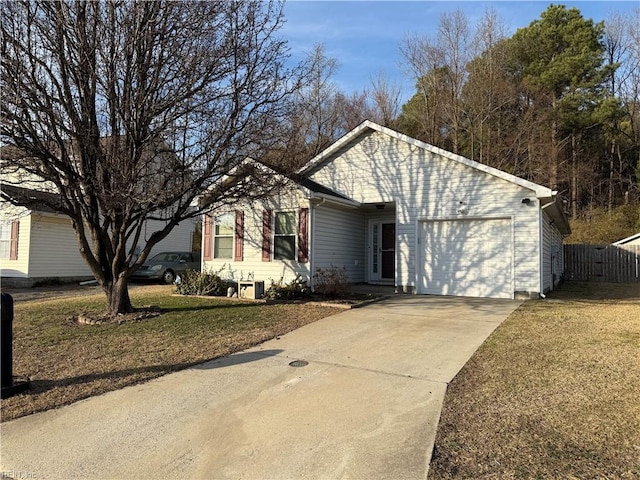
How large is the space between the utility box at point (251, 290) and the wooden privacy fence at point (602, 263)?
1681 cm

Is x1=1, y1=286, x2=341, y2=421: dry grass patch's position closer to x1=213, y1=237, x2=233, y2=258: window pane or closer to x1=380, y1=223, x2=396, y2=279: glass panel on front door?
x1=213, y1=237, x2=233, y2=258: window pane

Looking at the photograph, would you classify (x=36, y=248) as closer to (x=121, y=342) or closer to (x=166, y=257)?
(x=166, y=257)

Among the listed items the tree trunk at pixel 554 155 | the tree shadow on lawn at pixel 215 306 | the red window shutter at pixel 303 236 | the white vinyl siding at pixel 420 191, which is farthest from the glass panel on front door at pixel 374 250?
the tree trunk at pixel 554 155

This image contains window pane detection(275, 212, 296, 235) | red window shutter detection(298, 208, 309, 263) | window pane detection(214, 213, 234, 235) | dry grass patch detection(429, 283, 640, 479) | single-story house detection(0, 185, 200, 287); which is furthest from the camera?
single-story house detection(0, 185, 200, 287)

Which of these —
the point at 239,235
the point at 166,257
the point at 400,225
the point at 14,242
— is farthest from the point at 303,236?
the point at 14,242

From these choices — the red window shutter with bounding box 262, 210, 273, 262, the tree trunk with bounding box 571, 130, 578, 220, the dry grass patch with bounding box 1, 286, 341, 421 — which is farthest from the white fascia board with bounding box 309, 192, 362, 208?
the tree trunk with bounding box 571, 130, 578, 220

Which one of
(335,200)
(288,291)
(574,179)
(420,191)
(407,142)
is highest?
(574,179)

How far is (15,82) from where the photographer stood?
7.01 metres

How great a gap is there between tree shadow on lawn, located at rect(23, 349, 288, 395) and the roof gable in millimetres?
7469

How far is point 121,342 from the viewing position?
6863mm

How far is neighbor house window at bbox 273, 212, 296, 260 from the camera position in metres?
12.8

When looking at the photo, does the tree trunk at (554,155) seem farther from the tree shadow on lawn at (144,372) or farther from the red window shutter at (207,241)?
the tree shadow on lawn at (144,372)

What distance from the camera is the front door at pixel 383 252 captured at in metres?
14.9

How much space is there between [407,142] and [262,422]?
10848 millimetres
